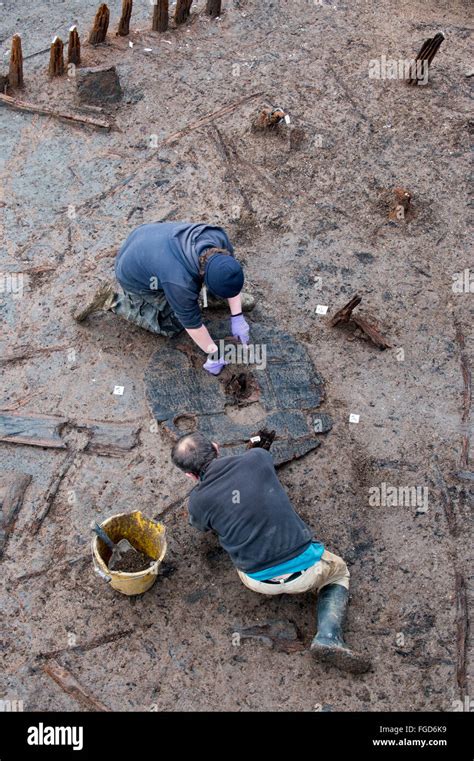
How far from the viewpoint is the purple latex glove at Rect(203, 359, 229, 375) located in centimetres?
595

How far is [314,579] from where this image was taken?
15.4 feet

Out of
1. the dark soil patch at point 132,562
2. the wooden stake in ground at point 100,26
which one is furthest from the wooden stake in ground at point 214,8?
the dark soil patch at point 132,562

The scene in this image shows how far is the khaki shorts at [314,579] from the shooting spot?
15.3 ft

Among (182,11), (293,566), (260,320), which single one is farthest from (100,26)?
(293,566)

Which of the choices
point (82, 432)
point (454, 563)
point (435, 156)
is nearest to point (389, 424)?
point (454, 563)

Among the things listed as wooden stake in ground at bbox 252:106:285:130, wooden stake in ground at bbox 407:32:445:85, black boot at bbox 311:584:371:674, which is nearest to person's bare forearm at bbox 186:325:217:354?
black boot at bbox 311:584:371:674

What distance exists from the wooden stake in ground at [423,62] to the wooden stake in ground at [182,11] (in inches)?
108

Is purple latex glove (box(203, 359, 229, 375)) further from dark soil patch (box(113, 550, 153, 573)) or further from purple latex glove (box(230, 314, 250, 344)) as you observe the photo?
dark soil patch (box(113, 550, 153, 573))

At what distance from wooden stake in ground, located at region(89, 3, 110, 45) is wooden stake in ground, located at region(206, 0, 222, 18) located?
1320 mm

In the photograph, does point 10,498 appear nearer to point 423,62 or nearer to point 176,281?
point 176,281

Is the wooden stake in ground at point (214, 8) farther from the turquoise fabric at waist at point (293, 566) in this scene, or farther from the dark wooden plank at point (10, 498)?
the turquoise fabric at waist at point (293, 566)

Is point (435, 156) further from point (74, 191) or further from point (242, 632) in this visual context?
point (242, 632)

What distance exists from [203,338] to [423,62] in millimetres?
4797

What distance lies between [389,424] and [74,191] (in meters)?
3.89
